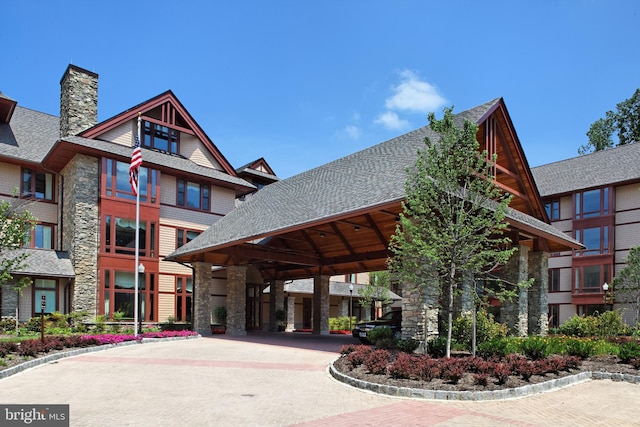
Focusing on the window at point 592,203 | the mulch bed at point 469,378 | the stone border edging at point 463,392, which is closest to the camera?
the stone border edging at point 463,392

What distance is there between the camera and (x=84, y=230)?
24297 millimetres

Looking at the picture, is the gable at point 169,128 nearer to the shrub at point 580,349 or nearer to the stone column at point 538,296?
the stone column at point 538,296

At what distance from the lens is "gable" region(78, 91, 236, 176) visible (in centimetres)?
2606

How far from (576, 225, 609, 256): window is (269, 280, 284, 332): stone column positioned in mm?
21160

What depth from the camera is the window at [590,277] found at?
34688 mm

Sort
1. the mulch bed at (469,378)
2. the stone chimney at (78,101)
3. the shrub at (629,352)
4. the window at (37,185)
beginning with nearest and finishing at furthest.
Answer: the mulch bed at (469,378), the shrub at (629,352), the stone chimney at (78,101), the window at (37,185)

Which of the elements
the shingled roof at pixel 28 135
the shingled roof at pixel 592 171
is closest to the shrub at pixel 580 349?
the shingled roof at pixel 592 171

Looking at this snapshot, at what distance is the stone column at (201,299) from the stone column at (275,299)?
6910 millimetres

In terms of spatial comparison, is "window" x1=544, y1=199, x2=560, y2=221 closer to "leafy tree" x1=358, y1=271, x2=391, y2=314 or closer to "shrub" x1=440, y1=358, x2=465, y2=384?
"leafy tree" x1=358, y1=271, x2=391, y2=314

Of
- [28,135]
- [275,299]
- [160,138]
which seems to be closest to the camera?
[28,135]

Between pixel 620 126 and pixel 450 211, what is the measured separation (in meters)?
52.3

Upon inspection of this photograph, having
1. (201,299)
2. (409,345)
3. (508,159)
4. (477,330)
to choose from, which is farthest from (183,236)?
(477,330)

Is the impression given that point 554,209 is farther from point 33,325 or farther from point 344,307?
point 33,325

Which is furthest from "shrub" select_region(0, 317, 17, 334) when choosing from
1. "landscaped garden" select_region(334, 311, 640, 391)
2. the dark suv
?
"landscaped garden" select_region(334, 311, 640, 391)
